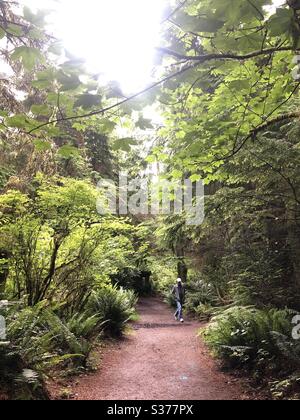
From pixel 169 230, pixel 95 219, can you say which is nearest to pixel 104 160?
pixel 169 230

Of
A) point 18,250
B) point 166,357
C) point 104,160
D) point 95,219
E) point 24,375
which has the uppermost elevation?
point 104,160

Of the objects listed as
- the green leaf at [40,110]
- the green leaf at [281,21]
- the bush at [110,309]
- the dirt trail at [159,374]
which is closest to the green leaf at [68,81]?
the green leaf at [40,110]

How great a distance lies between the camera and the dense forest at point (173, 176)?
2041 mm

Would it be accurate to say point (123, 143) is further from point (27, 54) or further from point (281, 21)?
point (281, 21)

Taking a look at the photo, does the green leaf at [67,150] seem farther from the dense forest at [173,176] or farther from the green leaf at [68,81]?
the green leaf at [68,81]

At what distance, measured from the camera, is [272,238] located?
9062 mm

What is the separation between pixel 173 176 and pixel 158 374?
4470mm

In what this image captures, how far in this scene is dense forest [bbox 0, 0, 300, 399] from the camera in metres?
2.04

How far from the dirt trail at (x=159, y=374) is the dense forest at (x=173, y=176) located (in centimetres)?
42

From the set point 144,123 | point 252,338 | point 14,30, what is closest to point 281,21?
point 144,123

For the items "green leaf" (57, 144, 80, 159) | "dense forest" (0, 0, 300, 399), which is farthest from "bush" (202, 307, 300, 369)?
"green leaf" (57, 144, 80, 159)

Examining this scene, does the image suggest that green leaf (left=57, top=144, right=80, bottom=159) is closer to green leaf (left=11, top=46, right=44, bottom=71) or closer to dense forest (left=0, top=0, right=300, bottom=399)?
dense forest (left=0, top=0, right=300, bottom=399)
